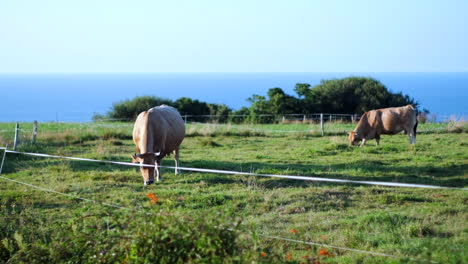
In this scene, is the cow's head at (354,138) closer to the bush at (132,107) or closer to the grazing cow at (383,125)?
the grazing cow at (383,125)

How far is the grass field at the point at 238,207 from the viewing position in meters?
4.84

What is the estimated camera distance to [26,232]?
20.0 ft

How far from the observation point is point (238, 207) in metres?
8.91

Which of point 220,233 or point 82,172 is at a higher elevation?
point 220,233

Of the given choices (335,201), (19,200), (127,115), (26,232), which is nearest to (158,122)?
(19,200)

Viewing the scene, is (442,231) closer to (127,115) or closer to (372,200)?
(372,200)


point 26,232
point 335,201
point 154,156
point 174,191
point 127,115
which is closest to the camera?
point 26,232

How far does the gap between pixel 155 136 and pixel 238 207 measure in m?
3.89

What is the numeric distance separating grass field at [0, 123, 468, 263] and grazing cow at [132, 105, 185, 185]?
20.2 inches

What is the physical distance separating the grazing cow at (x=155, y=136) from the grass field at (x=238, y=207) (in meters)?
0.51

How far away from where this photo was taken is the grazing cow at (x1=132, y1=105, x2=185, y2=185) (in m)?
10.9

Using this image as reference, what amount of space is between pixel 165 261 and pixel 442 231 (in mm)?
4381

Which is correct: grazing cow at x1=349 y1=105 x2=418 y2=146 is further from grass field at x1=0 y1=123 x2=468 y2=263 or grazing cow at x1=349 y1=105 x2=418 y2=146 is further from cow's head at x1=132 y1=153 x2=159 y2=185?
cow's head at x1=132 y1=153 x2=159 y2=185

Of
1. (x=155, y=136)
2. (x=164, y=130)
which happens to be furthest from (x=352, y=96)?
(x=155, y=136)
